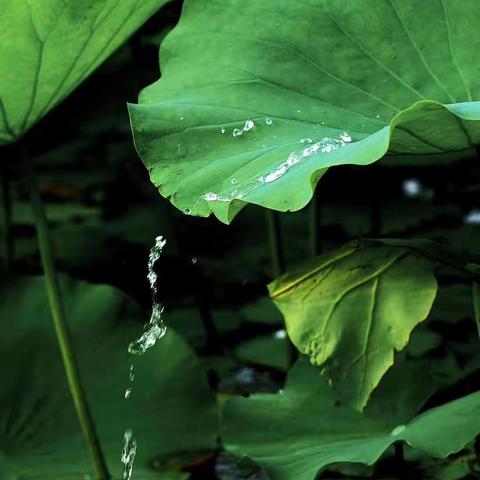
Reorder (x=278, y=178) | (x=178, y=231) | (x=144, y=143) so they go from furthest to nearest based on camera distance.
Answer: (x=178, y=231)
(x=144, y=143)
(x=278, y=178)

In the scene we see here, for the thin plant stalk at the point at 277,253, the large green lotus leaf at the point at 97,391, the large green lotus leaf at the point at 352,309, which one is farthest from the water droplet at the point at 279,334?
the large green lotus leaf at the point at 352,309

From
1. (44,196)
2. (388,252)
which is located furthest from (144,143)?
(44,196)

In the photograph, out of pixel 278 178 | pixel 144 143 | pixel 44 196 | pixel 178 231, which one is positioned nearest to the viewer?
pixel 278 178

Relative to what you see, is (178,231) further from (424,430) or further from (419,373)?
(424,430)

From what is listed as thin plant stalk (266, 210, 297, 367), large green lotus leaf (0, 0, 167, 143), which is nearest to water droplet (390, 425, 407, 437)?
thin plant stalk (266, 210, 297, 367)

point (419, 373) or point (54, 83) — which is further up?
point (54, 83)

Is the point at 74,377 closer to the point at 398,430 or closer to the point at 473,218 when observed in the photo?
the point at 398,430

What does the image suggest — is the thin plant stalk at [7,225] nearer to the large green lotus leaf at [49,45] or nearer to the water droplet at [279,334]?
the water droplet at [279,334]

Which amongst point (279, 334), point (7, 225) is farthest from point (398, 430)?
point (7, 225)
